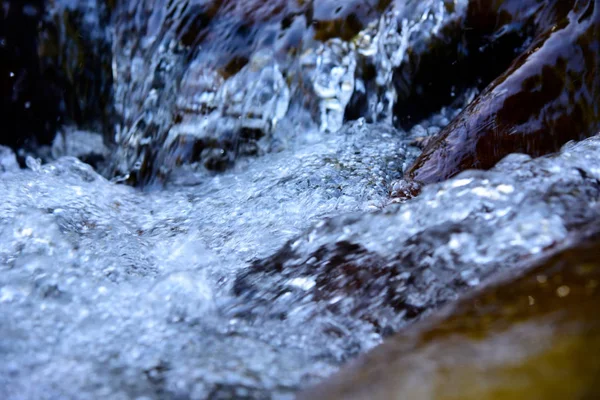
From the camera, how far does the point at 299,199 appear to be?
2850 mm

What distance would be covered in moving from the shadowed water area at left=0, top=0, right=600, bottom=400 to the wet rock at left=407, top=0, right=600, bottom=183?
11 millimetres

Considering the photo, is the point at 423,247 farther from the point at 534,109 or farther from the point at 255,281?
the point at 534,109

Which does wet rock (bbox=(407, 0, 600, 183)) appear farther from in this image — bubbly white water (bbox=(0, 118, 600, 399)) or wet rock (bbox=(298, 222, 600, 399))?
wet rock (bbox=(298, 222, 600, 399))

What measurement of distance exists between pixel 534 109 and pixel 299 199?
1108mm

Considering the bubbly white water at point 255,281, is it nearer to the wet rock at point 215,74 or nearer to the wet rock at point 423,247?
the wet rock at point 423,247

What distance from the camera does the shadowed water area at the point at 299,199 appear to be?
1287 millimetres

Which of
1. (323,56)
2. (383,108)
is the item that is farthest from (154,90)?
(383,108)

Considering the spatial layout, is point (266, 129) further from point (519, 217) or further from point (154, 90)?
point (519, 217)

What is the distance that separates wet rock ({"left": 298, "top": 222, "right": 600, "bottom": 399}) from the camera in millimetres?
987

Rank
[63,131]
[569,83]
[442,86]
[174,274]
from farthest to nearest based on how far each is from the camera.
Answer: [63,131], [442,86], [569,83], [174,274]

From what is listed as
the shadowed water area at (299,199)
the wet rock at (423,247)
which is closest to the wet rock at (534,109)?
the shadowed water area at (299,199)

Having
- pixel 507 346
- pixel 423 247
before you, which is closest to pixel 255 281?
pixel 423 247

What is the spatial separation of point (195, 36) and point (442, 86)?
60.7 inches

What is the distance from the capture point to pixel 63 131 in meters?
4.28
